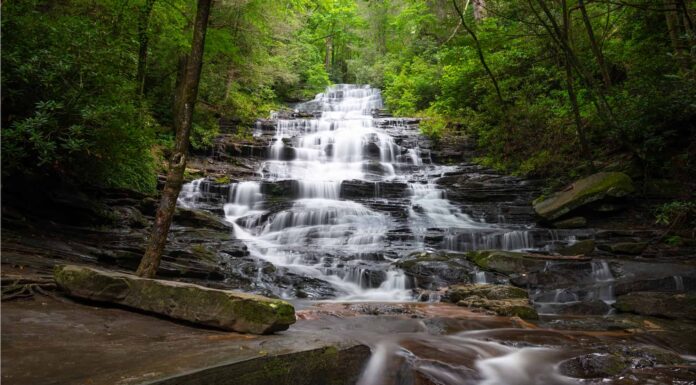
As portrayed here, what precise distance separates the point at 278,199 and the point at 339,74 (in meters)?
26.8

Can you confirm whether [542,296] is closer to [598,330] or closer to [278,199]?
[598,330]

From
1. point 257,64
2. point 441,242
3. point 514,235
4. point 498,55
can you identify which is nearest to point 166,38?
point 257,64

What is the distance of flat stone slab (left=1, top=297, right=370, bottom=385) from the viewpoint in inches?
106

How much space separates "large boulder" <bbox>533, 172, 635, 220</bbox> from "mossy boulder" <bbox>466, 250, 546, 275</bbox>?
3010 mm

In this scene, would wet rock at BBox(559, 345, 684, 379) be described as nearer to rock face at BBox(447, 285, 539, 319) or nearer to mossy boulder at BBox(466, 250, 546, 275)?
rock face at BBox(447, 285, 539, 319)

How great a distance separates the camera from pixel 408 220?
13531mm

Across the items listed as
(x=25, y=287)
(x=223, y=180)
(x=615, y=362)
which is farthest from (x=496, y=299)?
(x=223, y=180)

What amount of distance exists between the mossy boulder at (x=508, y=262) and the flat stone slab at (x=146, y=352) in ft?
19.1

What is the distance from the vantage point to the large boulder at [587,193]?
11.2 metres

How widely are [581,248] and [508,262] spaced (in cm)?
199

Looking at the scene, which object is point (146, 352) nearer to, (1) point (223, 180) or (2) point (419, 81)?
(1) point (223, 180)

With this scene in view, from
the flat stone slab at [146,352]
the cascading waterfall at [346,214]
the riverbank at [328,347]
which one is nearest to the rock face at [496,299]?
the riverbank at [328,347]

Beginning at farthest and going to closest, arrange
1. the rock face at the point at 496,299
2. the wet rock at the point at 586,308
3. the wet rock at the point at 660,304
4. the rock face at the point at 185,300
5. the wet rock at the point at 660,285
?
the wet rock at the point at 660,285 < the wet rock at the point at 586,308 < the rock face at the point at 496,299 < the wet rock at the point at 660,304 < the rock face at the point at 185,300

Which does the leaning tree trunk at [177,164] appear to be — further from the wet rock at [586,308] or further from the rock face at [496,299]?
the wet rock at [586,308]
